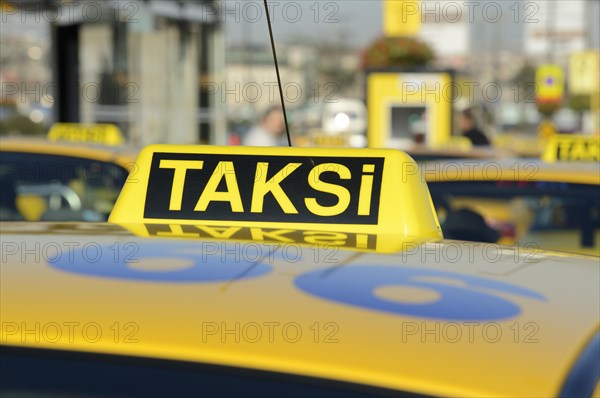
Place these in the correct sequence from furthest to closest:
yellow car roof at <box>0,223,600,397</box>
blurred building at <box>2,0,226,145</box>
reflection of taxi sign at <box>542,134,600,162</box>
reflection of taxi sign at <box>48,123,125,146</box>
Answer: blurred building at <box>2,0,226,145</box> < reflection of taxi sign at <box>48,123,125,146</box> < reflection of taxi sign at <box>542,134,600,162</box> < yellow car roof at <box>0,223,600,397</box>

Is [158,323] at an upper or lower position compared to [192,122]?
upper

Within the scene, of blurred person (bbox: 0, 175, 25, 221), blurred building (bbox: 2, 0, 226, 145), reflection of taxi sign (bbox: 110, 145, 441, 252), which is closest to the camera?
reflection of taxi sign (bbox: 110, 145, 441, 252)

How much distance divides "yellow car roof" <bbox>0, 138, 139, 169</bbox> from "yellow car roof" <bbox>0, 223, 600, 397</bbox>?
3840 millimetres

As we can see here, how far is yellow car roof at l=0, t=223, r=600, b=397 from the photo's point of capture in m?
1.46

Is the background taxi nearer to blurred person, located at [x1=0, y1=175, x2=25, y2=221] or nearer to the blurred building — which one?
blurred person, located at [x1=0, y1=175, x2=25, y2=221]

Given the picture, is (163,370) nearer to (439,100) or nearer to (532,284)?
(532,284)

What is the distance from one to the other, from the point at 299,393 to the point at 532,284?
0.62m

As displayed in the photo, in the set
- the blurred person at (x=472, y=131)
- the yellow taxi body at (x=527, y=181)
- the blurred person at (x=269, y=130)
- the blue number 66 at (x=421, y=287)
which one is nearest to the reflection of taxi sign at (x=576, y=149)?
the yellow taxi body at (x=527, y=181)

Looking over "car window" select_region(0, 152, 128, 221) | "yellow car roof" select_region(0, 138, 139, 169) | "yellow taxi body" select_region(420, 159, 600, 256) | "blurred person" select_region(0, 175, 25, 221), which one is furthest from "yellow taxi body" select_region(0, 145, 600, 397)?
"blurred person" select_region(0, 175, 25, 221)

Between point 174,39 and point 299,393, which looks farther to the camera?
point 174,39

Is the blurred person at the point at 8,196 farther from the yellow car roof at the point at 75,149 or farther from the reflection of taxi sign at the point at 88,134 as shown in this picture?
the reflection of taxi sign at the point at 88,134

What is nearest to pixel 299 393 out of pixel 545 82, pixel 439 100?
pixel 439 100

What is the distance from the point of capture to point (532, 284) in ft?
6.41

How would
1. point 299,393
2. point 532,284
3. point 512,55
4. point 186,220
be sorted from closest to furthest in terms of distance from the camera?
point 299,393 < point 532,284 < point 186,220 < point 512,55
